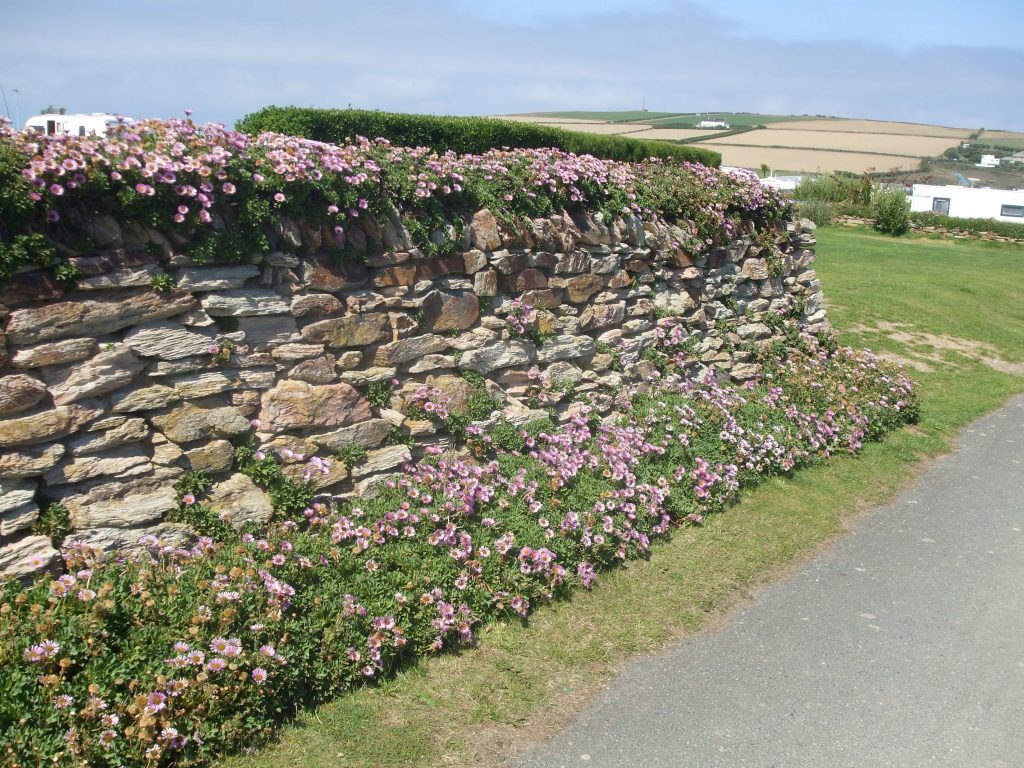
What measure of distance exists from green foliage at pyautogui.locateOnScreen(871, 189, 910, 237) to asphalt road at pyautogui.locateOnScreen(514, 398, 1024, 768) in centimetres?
3089

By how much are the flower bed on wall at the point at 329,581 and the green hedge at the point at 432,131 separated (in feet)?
8.82

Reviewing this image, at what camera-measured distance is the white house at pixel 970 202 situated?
43125 millimetres

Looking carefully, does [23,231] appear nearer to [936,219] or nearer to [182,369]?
[182,369]

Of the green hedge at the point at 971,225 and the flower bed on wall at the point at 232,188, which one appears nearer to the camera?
the flower bed on wall at the point at 232,188

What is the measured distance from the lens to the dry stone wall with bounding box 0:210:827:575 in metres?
4.26

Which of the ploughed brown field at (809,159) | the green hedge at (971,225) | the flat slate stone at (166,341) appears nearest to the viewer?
the flat slate stone at (166,341)

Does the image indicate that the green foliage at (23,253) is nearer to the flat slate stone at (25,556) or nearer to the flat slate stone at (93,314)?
the flat slate stone at (93,314)

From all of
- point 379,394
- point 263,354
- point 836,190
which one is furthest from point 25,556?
point 836,190

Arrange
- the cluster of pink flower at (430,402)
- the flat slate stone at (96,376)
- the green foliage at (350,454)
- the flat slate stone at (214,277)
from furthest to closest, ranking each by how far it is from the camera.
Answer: the cluster of pink flower at (430,402) → the green foliage at (350,454) → the flat slate stone at (214,277) → the flat slate stone at (96,376)

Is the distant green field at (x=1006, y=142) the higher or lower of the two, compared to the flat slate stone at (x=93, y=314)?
higher

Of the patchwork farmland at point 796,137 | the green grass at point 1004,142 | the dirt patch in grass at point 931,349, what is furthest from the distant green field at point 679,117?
the dirt patch in grass at point 931,349

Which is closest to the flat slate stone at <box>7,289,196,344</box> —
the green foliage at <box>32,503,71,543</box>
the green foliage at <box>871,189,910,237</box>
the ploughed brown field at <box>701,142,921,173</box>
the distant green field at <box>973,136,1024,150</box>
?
the green foliage at <box>32,503,71,543</box>

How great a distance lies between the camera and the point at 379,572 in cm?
477

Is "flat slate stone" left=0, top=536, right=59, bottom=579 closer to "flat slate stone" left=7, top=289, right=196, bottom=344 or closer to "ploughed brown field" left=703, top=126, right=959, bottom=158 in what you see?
"flat slate stone" left=7, top=289, right=196, bottom=344
